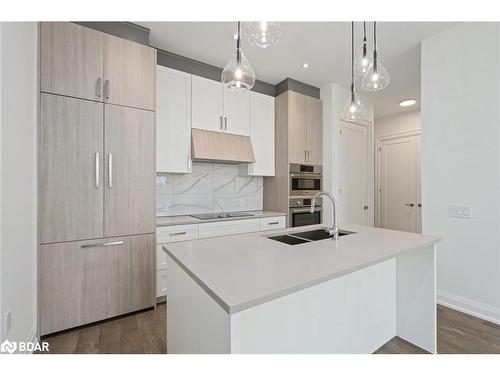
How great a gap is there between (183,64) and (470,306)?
3830 mm

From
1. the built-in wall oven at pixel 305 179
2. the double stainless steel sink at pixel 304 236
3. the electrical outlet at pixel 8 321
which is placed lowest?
the electrical outlet at pixel 8 321

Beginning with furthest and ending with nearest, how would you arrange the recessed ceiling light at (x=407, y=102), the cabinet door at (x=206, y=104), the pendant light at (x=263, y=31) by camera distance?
the recessed ceiling light at (x=407, y=102), the cabinet door at (x=206, y=104), the pendant light at (x=263, y=31)

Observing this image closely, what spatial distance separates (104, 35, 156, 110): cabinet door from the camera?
2.12 m

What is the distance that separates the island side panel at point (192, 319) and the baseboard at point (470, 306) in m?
2.51

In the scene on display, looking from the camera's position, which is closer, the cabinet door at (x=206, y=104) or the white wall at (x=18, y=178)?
the white wall at (x=18, y=178)

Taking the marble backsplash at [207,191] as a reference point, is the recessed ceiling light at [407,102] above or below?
above

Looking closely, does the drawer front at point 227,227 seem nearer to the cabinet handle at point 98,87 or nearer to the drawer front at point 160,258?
the drawer front at point 160,258

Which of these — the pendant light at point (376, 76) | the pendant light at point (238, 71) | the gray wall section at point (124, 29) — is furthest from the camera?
the gray wall section at point (124, 29)

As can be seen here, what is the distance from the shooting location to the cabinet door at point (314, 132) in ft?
11.7

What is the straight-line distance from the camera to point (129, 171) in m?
2.21

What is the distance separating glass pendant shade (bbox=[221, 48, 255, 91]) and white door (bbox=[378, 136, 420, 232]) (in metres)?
4.34

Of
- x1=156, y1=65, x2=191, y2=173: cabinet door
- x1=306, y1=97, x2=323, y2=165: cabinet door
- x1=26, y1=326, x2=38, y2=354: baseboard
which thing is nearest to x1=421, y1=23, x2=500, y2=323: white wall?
x1=306, y1=97, x2=323, y2=165: cabinet door

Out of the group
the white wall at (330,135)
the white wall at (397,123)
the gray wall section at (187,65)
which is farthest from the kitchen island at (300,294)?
the white wall at (397,123)
